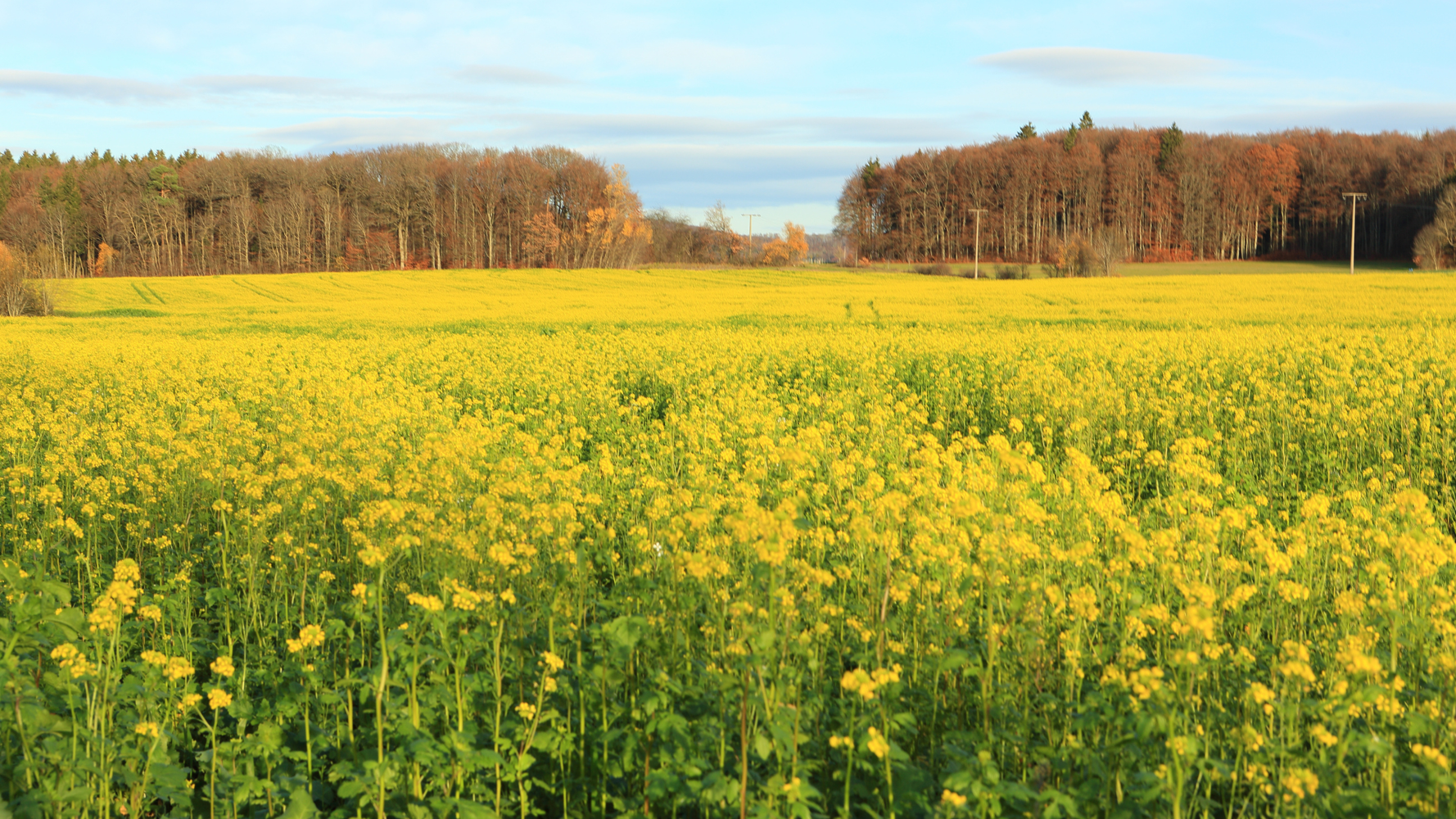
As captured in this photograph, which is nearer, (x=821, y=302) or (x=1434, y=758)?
(x=1434, y=758)

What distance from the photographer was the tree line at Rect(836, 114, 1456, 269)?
8700cm

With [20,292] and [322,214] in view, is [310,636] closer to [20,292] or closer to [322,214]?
[20,292]

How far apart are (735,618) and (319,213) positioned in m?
93.9

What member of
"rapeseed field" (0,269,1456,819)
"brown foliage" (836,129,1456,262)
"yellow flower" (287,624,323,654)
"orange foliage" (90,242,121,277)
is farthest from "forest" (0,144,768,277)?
"yellow flower" (287,624,323,654)

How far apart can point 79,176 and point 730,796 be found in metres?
111

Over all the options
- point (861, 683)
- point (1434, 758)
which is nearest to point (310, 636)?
point (861, 683)

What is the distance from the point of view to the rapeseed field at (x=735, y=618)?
3.06 meters

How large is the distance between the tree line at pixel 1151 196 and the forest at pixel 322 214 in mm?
32176

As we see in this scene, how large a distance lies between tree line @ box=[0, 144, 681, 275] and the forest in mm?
115

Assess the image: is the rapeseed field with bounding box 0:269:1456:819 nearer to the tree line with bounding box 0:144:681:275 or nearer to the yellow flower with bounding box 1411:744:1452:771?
the yellow flower with bounding box 1411:744:1452:771

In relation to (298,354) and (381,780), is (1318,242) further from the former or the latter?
(381,780)

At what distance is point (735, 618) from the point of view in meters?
3.44

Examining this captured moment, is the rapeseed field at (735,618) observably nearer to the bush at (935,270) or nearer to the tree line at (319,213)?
the bush at (935,270)

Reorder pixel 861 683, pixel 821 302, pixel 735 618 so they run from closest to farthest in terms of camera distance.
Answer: pixel 861 683 → pixel 735 618 → pixel 821 302
